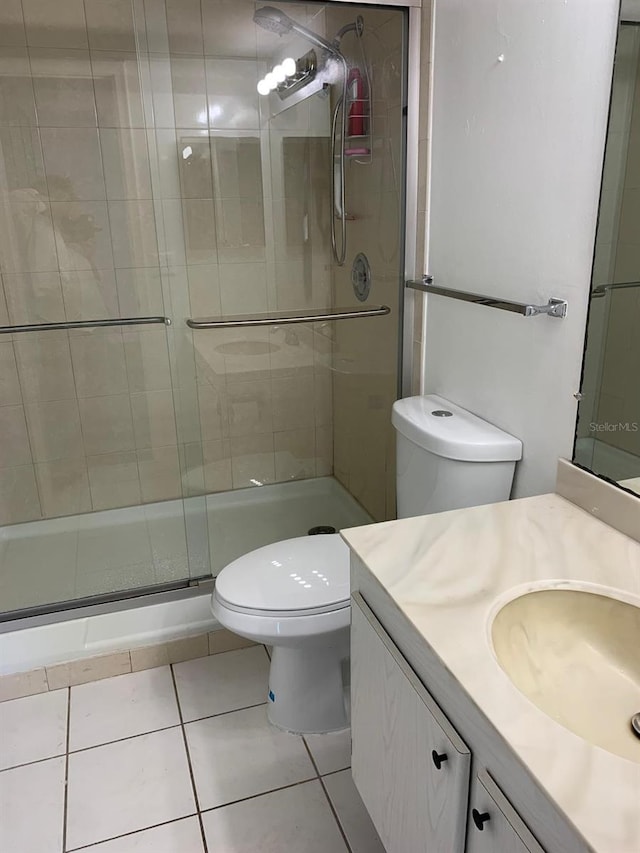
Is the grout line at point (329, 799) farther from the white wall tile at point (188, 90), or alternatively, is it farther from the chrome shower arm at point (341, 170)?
the white wall tile at point (188, 90)

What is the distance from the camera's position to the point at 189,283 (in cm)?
229

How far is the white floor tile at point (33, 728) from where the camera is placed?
1.79 metres

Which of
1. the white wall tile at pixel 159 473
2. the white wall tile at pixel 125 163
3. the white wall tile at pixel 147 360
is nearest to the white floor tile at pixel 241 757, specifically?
the white wall tile at pixel 159 473

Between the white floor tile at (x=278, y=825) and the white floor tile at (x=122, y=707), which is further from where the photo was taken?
the white floor tile at (x=122, y=707)

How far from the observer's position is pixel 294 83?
7.31 feet

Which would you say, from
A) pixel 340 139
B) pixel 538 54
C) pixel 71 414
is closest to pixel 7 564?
pixel 71 414

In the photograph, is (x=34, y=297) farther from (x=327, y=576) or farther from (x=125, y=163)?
(x=327, y=576)

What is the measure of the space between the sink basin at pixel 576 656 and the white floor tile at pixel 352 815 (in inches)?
29.3

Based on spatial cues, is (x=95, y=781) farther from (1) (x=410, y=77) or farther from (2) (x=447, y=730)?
(1) (x=410, y=77)

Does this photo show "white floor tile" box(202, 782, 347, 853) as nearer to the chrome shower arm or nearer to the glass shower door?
the glass shower door

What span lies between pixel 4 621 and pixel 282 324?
1323 millimetres

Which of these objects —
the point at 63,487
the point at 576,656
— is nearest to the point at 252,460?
the point at 63,487

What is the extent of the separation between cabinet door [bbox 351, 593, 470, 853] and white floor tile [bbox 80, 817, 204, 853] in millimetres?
447

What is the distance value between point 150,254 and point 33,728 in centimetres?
149
